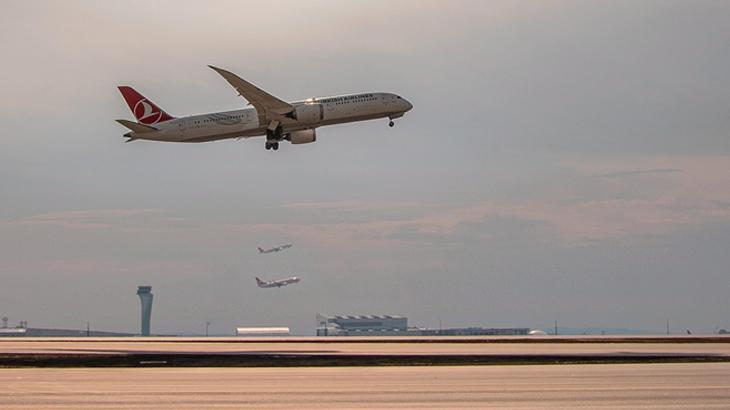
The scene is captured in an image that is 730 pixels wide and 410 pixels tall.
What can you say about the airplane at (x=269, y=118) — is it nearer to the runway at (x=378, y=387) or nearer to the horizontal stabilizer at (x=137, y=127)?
the horizontal stabilizer at (x=137, y=127)

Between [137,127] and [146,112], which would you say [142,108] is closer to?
[146,112]

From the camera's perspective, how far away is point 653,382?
42.8m

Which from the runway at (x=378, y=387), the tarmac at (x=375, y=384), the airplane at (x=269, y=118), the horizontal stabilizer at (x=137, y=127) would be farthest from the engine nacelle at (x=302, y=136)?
the runway at (x=378, y=387)

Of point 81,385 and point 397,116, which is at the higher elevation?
point 397,116

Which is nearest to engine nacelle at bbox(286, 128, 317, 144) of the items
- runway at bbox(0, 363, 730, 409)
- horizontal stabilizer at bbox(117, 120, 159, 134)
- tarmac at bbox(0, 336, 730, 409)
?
horizontal stabilizer at bbox(117, 120, 159, 134)

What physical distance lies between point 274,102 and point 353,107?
8451 millimetres

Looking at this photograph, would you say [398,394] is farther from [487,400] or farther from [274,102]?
[274,102]

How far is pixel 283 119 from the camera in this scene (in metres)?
117

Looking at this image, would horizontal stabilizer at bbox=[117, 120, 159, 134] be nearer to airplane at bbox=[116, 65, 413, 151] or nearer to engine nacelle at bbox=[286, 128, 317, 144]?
airplane at bbox=[116, 65, 413, 151]

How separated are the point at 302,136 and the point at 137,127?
17.9 meters

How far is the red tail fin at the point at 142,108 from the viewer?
419 ft

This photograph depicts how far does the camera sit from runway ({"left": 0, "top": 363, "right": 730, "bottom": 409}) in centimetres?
3462

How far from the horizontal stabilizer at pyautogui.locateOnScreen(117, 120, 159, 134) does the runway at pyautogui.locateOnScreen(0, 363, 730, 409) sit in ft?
210

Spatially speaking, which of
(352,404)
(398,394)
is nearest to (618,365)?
(398,394)
